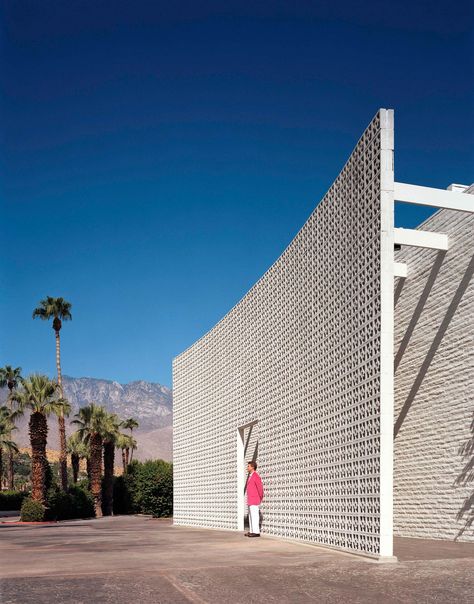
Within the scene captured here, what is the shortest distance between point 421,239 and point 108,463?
116 ft

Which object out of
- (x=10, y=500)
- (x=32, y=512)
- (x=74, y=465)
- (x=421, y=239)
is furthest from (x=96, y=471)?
(x=421, y=239)

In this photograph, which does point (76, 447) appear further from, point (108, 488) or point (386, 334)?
point (386, 334)

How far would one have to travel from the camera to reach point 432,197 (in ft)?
33.6

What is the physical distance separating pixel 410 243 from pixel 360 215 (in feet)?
6.66

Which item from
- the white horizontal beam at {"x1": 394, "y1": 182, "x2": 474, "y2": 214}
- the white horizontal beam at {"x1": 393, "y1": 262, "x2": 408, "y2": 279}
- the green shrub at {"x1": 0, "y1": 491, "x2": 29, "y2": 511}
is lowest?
the green shrub at {"x1": 0, "y1": 491, "x2": 29, "y2": 511}

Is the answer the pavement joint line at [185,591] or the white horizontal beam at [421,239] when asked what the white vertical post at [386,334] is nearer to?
the white horizontal beam at [421,239]

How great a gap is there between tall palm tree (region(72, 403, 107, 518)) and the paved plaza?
31.2m

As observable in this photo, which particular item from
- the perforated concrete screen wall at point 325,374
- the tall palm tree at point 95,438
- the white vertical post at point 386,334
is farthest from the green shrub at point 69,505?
the white vertical post at point 386,334

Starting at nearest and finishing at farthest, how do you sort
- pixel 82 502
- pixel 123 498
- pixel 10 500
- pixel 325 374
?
1. pixel 325 374
2. pixel 82 502
3. pixel 123 498
4. pixel 10 500

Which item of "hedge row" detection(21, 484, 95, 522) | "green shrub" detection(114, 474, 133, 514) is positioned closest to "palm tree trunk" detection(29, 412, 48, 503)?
"hedge row" detection(21, 484, 95, 522)

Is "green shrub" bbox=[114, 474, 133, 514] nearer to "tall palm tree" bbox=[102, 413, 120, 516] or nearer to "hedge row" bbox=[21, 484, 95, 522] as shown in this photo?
"tall palm tree" bbox=[102, 413, 120, 516]

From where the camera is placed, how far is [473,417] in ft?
38.4

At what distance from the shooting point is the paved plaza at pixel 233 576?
20.2 ft

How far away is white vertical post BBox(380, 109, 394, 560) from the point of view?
8680mm
